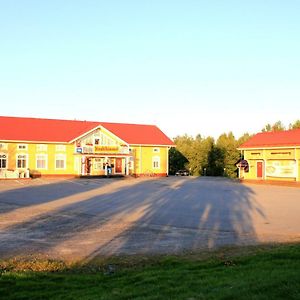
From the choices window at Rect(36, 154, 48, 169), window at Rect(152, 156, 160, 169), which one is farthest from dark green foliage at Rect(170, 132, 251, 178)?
window at Rect(36, 154, 48, 169)

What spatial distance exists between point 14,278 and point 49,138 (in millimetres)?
42111

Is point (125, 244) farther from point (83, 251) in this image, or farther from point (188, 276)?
point (188, 276)

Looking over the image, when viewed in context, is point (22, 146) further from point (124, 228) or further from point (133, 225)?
point (124, 228)

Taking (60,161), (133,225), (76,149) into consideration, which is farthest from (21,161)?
(133,225)

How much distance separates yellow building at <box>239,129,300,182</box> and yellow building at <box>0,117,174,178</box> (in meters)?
10.6

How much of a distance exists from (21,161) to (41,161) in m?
2.02

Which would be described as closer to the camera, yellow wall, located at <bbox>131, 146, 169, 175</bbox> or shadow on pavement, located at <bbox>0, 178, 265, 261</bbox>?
shadow on pavement, located at <bbox>0, 178, 265, 261</bbox>

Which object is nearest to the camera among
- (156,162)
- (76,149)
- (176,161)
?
(76,149)

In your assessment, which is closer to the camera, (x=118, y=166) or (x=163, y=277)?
(x=163, y=277)

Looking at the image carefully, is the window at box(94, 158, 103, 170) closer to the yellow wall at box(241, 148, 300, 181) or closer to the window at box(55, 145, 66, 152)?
the window at box(55, 145, 66, 152)

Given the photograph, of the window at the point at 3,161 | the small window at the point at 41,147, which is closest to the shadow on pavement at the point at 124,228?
the window at the point at 3,161

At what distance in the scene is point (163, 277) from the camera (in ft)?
23.5

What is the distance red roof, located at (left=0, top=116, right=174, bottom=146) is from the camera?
4797 centimetres

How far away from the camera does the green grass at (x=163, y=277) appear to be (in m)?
5.76
